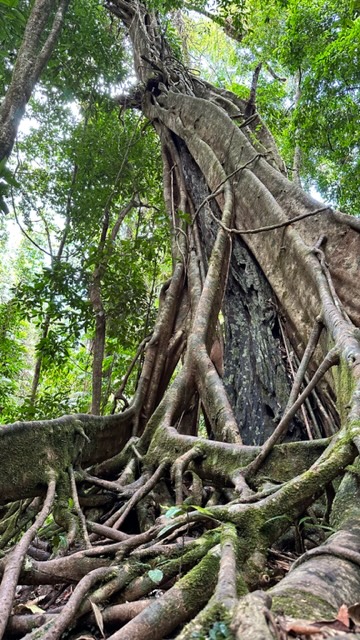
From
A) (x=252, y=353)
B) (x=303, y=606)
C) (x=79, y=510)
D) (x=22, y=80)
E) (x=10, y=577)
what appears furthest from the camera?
(x=252, y=353)

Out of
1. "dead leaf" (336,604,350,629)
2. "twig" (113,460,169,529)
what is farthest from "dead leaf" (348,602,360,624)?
"twig" (113,460,169,529)

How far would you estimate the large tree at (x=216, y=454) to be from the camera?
1.04 m

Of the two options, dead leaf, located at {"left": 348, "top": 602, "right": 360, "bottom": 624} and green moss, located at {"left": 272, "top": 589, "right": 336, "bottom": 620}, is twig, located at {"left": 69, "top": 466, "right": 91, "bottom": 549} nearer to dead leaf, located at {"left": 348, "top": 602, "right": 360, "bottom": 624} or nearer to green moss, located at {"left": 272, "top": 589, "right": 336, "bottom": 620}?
green moss, located at {"left": 272, "top": 589, "right": 336, "bottom": 620}

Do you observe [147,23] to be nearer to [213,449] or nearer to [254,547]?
[213,449]

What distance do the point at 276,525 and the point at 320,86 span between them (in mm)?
5403

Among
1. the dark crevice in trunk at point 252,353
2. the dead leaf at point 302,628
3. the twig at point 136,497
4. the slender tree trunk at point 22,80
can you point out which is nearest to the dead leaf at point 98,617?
the dead leaf at point 302,628

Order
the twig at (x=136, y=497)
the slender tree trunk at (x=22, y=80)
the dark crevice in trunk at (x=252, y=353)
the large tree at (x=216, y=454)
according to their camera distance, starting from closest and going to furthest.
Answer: the large tree at (x=216, y=454) → the twig at (x=136, y=497) → the slender tree trunk at (x=22, y=80) → the dark crevice in trunk at (x=252, y=353)

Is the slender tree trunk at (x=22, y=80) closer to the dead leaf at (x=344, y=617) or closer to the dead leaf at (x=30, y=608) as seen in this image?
the dead leaf at (x=30, y=608)

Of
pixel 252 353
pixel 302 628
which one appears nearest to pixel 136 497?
pixel 302 628

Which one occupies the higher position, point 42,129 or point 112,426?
point 42,129

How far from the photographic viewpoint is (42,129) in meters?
6.79

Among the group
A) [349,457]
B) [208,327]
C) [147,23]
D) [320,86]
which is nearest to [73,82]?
[147,23]

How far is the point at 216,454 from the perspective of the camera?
2.06 m

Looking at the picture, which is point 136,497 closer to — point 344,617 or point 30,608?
point 30,608
